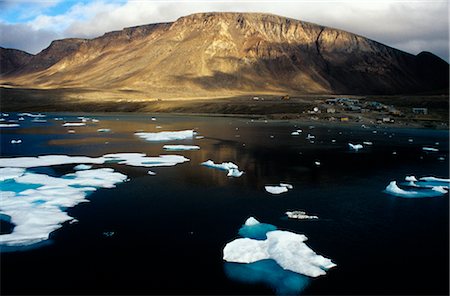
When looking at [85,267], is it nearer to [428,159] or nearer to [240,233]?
[240,233]

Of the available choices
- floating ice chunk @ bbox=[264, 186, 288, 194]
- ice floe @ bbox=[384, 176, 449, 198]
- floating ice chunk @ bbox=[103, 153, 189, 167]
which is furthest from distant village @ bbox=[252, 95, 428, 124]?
floating ice chunk @ bbox=[264, 186, 288, 194]

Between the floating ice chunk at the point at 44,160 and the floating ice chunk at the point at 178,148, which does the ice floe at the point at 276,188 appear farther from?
the floating ice chunk at the point at 178,148

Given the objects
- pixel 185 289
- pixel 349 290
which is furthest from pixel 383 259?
pixel 185 289

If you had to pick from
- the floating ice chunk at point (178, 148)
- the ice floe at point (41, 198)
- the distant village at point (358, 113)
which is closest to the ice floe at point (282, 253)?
the ice floe at point (41, 198)

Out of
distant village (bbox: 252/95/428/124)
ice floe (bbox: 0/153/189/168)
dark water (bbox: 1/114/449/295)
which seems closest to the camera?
dark water (bbox: 1/114/449/295)

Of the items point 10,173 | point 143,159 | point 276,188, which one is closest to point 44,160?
point 10,173

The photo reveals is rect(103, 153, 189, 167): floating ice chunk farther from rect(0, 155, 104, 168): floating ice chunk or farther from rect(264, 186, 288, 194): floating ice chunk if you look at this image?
rect(264, 186, 288, 194): floating ice chunk
